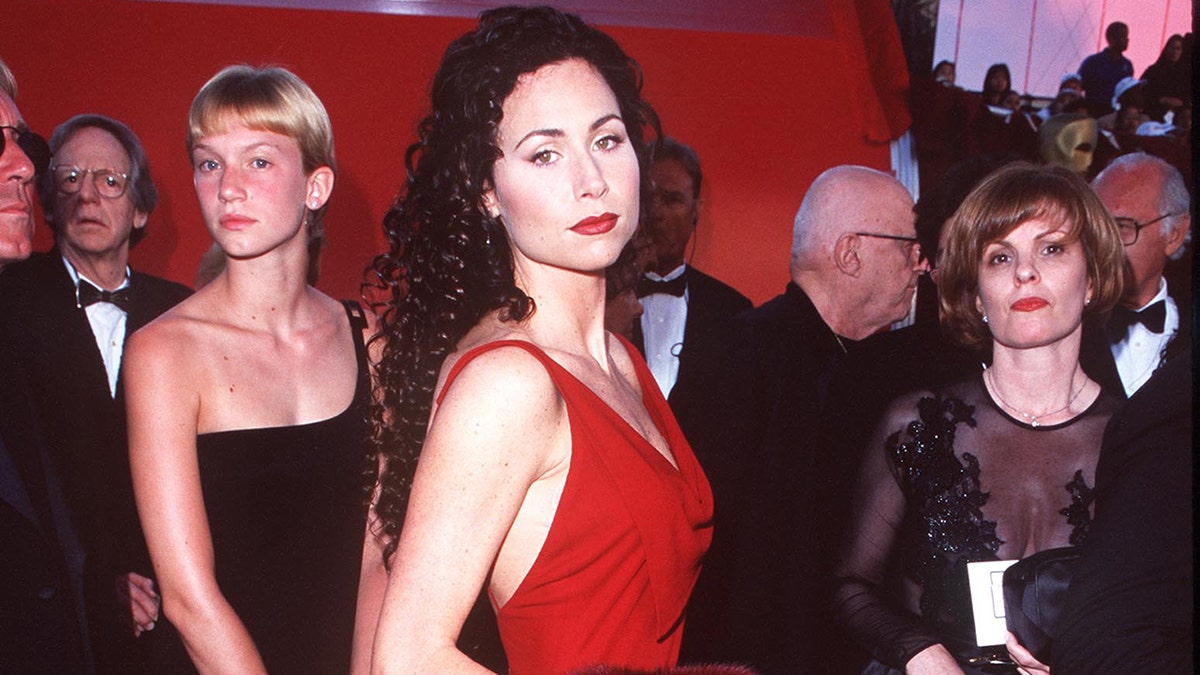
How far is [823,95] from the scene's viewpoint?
572cm

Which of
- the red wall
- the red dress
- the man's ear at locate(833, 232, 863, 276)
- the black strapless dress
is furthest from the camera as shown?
the red wall

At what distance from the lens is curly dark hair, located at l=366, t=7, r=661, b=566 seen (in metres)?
1.58

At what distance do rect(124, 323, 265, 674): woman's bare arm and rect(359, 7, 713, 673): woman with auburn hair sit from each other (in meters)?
0.38

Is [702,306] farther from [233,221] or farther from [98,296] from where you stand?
[233,221]

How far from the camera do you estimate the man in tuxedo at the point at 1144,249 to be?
133 inches

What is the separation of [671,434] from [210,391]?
0.88m

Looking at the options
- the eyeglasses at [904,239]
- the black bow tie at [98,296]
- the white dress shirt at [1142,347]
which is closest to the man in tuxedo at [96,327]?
the black bow tie at [98,296]

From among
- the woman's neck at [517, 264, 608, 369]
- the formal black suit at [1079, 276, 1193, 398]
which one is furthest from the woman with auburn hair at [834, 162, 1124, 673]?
the woman's neck at [517, 264, 608, 369]

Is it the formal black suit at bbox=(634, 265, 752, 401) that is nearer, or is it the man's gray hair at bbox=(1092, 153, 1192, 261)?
the man's gray hair at bbox=(1092, 153, 1192, 261)

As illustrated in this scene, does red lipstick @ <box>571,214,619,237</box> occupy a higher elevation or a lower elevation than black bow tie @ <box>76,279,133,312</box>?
higher

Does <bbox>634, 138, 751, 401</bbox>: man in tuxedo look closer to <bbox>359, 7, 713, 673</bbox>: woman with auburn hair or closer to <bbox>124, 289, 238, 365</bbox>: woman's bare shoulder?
<bbox>124, 289, 238, 365</bbox>: woman's bare shoulder

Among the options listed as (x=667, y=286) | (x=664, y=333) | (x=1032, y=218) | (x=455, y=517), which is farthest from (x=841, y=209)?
(x=455, y=517)

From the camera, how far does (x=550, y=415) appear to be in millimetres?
1399

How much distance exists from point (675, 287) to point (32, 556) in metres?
2.81
